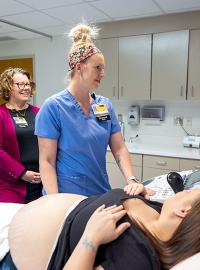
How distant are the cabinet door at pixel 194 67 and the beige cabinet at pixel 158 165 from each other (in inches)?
29.0

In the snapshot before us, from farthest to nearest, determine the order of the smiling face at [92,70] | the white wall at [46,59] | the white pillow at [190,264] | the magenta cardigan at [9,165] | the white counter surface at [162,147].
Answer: the white wall at [46,59], the white counter surface at [162,147], the magenta cardigan at [9,165], the smiling face at [92,70], the white pillow at [190,264]

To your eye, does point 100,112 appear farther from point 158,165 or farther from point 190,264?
point 158,165

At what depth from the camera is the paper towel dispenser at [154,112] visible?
140 inches

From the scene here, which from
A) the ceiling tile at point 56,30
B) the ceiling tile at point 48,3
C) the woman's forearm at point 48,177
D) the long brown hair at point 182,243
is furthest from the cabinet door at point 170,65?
the long brown hair at point 182,243

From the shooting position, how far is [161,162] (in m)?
3.09

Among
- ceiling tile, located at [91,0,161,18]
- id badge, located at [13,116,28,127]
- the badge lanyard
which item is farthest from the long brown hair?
ceiling tile, located at [91,0,161,18]

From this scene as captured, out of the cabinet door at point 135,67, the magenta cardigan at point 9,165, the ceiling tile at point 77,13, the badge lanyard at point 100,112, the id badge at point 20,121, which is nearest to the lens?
the badge lanyard at point 100,112

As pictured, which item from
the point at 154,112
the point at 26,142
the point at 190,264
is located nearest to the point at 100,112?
the point at 26,142

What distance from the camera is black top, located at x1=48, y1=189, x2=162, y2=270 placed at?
2.80ft

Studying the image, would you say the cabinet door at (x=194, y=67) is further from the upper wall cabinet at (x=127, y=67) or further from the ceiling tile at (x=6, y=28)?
the ceiling tile at (x=6, y=28)

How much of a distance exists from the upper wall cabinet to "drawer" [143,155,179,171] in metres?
0.72

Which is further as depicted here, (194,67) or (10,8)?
(194,67)

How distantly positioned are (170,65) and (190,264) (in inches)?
106

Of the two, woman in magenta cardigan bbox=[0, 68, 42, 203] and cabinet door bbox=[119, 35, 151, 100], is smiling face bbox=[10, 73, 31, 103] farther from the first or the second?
cabinet door bbox=[119, 35, 151, 100]
